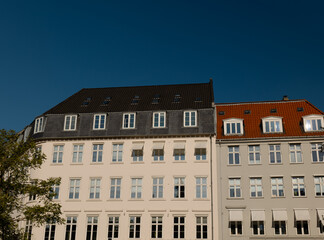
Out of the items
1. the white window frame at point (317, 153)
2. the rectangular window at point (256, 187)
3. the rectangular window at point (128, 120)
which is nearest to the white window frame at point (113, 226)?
the rectangular window at point (128, 120)

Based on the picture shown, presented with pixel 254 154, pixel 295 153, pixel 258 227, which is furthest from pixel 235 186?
pixel 295 153

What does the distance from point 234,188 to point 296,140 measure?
781cm

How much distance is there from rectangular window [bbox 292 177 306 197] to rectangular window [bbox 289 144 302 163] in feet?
5.85

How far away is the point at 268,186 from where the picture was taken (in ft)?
137

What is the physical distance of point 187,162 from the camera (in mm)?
43562

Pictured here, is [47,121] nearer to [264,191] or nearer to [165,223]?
[165,223]

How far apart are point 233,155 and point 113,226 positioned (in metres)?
13.9

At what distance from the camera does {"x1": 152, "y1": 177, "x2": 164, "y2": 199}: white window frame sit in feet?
141

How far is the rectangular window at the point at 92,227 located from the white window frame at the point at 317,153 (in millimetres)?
22275

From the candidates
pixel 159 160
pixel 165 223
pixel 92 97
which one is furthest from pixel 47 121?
pixel 165 223

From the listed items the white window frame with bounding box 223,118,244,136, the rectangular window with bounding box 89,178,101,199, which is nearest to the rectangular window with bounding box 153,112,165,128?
the white window frame with bounding box 223,118,244,136

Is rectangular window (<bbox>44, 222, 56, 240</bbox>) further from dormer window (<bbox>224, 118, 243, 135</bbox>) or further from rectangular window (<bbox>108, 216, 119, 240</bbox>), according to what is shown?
dormer window (<bbox>224, 118, 243, 135</bbox>)

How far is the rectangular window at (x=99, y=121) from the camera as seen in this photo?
46219 millimetres

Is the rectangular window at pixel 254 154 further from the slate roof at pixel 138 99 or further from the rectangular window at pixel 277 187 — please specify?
the slate roof at pixel 138 99
